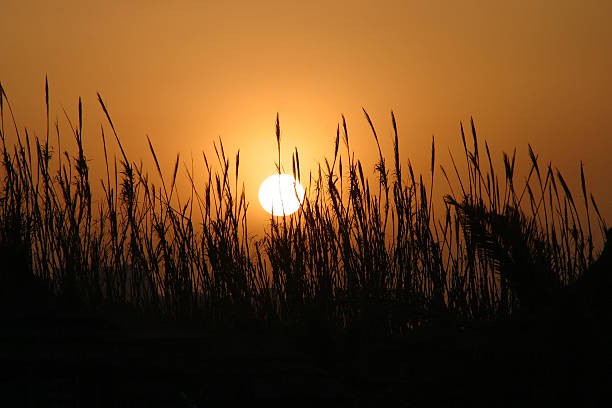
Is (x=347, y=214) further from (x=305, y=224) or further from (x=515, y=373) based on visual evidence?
(x=515, y=373)

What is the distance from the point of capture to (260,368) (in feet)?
2.41

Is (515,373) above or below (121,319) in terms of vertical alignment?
below

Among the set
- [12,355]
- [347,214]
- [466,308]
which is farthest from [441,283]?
[12,355]

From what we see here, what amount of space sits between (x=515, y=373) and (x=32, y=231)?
201cm

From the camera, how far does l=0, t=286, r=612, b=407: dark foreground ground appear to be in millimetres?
703

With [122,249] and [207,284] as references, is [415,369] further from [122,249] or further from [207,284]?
[122,249]

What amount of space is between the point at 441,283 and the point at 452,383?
1333mm

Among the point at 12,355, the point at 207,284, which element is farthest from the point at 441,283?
the point at 12,355

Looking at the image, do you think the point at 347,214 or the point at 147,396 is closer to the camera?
the point at 147,396

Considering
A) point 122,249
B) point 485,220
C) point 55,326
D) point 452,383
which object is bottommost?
point 452,383

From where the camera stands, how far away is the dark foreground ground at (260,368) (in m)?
0.70

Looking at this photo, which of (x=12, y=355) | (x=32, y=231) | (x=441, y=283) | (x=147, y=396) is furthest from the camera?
(x=32, y=231)

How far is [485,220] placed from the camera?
0.90 m

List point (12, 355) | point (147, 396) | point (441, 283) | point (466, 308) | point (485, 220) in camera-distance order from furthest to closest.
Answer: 1. point (441, 283)
2. point (466, 308)
3. point (485, 220)
4. point (147, 396)
5. point (12, 355)
